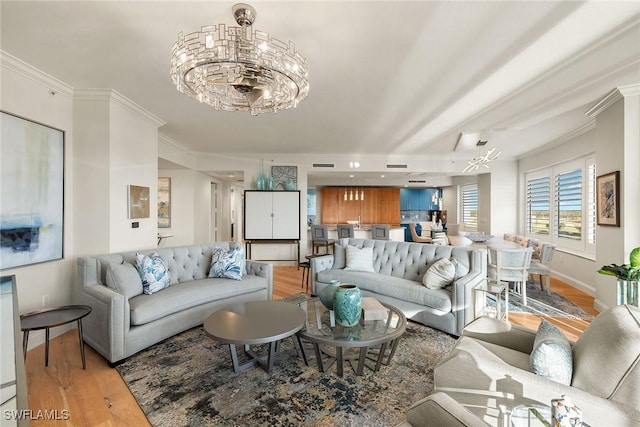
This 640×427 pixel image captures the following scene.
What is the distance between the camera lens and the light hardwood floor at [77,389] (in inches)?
70.9

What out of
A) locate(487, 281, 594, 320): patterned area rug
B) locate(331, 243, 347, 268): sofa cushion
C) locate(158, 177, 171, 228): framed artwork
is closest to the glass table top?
locate(331, 243, 347, 268): sofa cushion

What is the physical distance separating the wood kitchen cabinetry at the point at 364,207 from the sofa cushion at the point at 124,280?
742 centimetres

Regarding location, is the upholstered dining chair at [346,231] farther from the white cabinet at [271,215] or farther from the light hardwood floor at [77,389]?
the light hardwood floor at [77,389]

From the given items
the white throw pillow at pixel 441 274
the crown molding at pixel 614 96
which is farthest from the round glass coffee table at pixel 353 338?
the crown molding at pixel 614 96

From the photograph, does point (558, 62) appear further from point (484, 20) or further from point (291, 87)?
point (291, 87)

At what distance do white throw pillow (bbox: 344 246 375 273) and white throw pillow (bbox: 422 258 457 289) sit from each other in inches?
37.0

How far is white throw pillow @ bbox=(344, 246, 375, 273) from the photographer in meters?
3.98

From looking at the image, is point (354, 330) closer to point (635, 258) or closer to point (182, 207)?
point (635, 258)

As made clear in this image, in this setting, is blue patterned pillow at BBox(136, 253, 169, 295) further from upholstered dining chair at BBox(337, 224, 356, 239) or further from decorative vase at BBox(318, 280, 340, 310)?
upholstered dining chair at BBox(337, 224, 356, 239)

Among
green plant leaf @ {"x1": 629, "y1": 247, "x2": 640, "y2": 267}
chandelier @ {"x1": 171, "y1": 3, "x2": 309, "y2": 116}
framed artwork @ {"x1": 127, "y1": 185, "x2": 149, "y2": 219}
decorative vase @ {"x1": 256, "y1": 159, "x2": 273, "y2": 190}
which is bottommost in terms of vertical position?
green plant leaf @ {"x1": 629, "y1": 247, "x2": 640, "y2": 267}

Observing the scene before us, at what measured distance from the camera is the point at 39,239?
279 centimetres

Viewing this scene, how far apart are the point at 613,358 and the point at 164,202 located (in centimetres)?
725

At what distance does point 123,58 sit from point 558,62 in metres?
3.94

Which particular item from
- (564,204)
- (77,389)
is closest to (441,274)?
(77,389)
